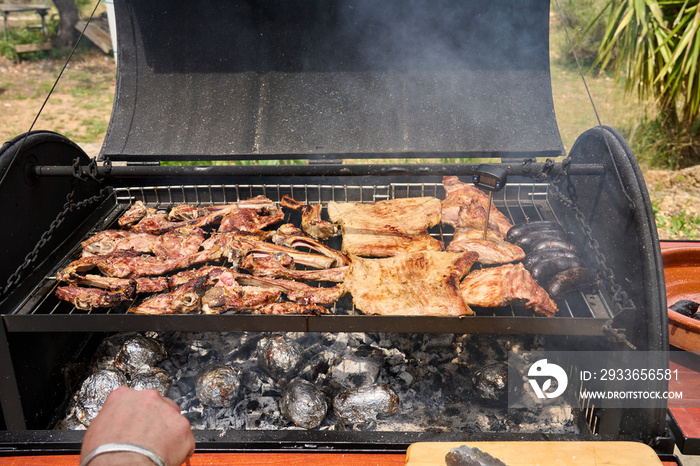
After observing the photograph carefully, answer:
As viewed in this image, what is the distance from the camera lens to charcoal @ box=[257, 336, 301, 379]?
3.50 metres

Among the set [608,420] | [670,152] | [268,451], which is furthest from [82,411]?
[670,152]

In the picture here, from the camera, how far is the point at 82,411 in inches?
127

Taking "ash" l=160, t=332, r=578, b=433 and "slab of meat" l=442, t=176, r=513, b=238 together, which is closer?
"ash" l=160, t=332, r=578, b=433

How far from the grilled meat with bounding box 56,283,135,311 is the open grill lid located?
1.59 metres

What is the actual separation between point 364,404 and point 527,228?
167cm

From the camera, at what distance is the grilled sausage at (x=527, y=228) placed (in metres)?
3.41

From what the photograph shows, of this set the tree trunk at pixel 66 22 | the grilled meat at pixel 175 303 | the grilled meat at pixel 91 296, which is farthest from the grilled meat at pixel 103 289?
the tree trunk at pixel 66 22

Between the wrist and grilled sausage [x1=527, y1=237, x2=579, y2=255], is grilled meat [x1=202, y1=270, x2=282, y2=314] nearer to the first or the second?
the wrist

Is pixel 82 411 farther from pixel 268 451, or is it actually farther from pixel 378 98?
pixel 378 98

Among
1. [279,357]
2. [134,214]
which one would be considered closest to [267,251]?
[279,357]

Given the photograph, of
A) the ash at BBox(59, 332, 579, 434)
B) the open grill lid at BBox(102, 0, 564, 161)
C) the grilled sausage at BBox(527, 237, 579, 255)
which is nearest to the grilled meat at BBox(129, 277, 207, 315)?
the ash at BBox(59, 332, 579, 434)

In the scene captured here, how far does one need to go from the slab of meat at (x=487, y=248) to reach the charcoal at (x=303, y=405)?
135 centimetres

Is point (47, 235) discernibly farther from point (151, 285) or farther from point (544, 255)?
point (544, 255)

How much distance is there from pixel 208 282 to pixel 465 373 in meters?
2.06
